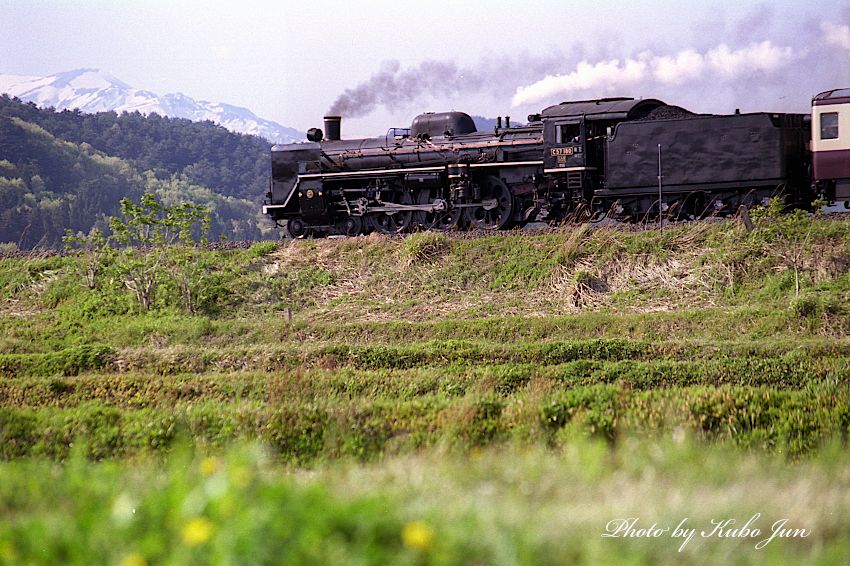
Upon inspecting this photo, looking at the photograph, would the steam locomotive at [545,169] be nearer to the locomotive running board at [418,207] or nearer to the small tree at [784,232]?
the locomotive running board at [418,207]

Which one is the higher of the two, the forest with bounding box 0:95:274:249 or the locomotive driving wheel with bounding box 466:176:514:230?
the forest with bounding box 0:95:274:249

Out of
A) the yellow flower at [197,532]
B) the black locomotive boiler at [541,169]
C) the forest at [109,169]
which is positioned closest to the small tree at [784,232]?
the black locomotive boiler at [541,169]

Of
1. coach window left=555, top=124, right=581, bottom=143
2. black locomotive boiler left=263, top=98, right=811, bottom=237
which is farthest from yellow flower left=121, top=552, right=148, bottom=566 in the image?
coach window left=555, top=124, right=581, bottom=143

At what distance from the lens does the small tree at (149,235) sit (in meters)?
20.5

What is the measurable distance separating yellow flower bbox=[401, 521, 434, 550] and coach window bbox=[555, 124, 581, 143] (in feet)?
61.3

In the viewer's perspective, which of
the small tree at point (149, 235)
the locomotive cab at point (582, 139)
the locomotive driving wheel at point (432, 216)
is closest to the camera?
the small tree at point (149, 235)

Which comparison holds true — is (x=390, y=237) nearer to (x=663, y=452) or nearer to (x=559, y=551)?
(x=663, y=452)

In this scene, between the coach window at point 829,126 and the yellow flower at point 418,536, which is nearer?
the yellow flower at point 418,536

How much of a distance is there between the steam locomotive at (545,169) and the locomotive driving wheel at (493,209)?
4cm

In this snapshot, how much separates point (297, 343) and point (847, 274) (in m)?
10.4

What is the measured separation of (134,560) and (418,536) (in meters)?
1.03

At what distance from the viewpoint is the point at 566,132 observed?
21547 mm

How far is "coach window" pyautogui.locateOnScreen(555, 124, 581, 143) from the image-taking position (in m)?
21.5

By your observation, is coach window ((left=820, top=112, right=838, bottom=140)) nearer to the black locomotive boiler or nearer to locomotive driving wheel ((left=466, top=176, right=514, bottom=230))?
the black locomotive boiler
